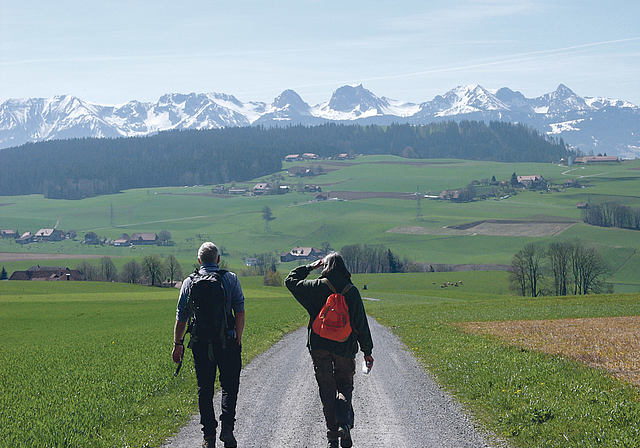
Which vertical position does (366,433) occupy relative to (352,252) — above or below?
above

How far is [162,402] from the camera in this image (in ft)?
44.8

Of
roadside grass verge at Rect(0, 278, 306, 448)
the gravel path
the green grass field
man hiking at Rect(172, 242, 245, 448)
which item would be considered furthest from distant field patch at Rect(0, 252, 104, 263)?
man hiking at Rect(172, 242, 245, 448)

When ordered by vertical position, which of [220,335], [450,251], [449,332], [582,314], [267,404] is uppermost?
[220,335]

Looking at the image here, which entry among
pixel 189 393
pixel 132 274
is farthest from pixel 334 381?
pixel 132 274

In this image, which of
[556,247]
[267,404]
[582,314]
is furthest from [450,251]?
[267,404]

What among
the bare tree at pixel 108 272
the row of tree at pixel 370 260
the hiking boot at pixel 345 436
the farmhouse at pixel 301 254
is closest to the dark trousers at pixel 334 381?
the hiking boot at pixel 345 436

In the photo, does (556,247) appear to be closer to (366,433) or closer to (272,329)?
(272,329)

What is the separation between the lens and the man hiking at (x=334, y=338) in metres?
10.9

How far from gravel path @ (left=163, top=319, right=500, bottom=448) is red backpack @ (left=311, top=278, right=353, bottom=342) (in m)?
1.98

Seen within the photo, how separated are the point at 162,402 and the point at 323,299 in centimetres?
526

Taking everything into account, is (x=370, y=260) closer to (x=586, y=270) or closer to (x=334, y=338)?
(x=586, y=270)

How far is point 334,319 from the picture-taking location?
10773mm

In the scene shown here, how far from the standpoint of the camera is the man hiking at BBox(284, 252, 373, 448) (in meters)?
10.9

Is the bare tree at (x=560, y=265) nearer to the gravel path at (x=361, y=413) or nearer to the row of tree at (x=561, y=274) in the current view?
the row of tree at (x=561, y=274)
